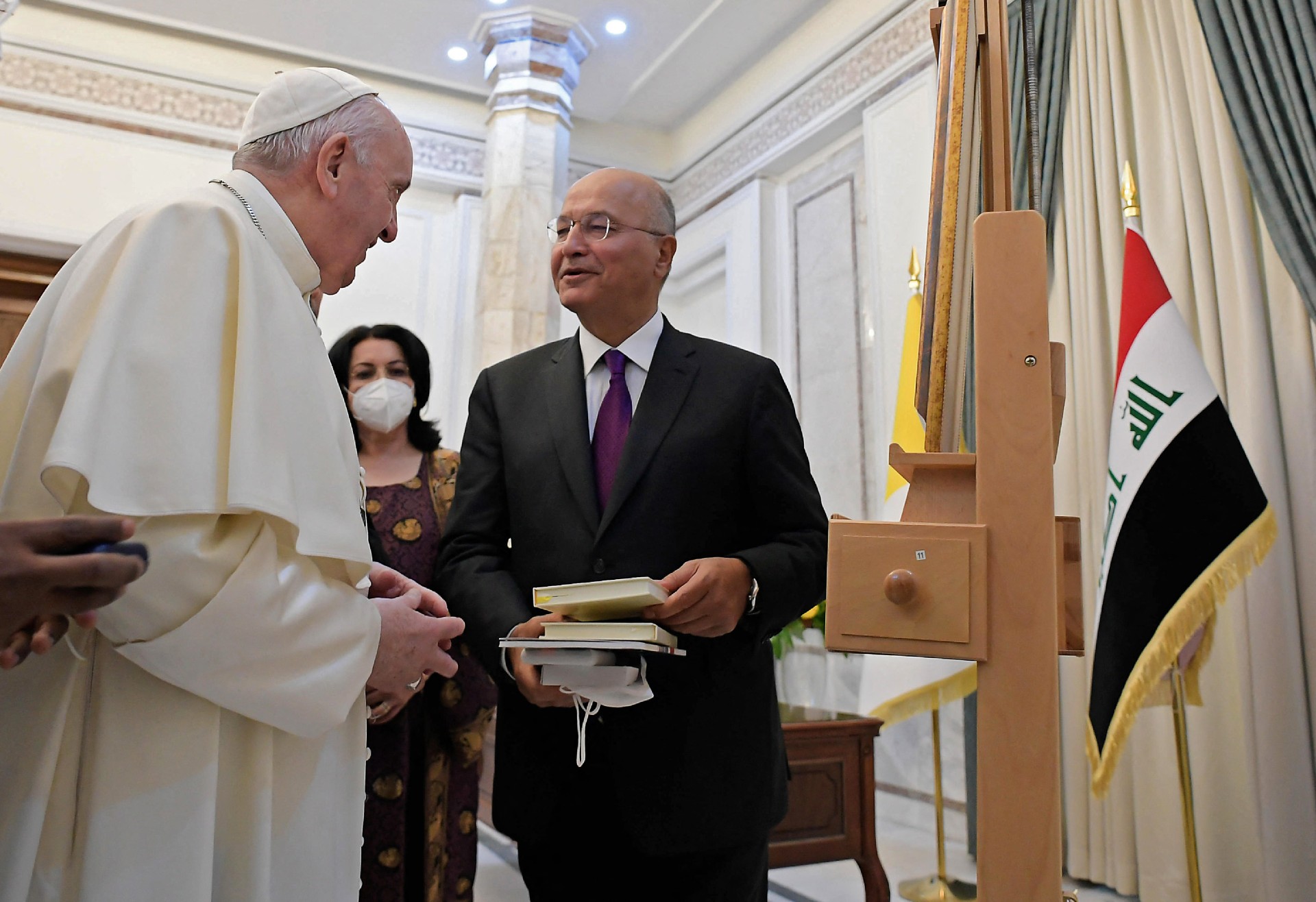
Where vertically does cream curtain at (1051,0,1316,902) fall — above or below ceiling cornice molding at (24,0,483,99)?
below

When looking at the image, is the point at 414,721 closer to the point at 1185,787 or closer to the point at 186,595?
the point at 186,595

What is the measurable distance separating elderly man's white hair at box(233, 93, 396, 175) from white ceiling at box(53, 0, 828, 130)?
557 cm

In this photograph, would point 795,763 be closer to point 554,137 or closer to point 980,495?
point 980,495

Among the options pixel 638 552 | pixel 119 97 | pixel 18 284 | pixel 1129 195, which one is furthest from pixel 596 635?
pixel 119 97

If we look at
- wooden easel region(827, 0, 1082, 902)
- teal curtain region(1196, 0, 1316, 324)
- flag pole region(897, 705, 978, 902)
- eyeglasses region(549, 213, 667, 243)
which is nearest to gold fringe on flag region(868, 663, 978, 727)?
flag pole region(897, 705, 978, 902)

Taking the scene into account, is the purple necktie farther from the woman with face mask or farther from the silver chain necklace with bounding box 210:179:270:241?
the silver chain necklace with bounding box 210:179:270:241

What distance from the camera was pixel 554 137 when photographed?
6613 mm

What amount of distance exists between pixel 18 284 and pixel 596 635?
654 centimetres

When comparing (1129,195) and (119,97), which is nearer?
(1129,195)

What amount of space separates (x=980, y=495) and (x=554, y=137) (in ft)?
19.5

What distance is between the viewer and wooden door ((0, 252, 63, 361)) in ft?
20.7

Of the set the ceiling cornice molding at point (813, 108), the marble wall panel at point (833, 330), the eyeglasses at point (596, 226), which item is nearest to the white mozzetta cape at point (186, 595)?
the eyeglasses at point (596, 226)

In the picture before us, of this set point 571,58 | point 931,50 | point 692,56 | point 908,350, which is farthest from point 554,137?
point 908,350

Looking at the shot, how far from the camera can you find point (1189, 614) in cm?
302
